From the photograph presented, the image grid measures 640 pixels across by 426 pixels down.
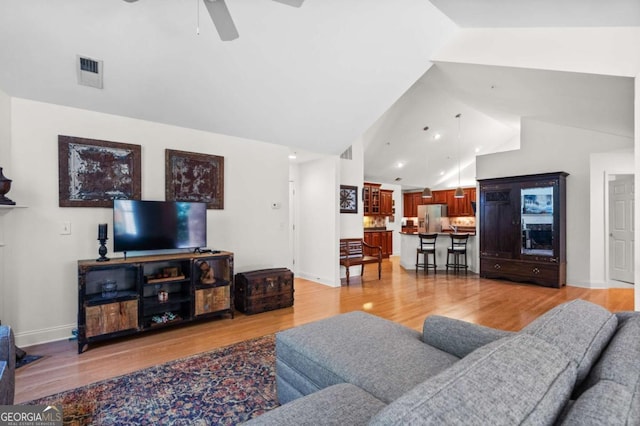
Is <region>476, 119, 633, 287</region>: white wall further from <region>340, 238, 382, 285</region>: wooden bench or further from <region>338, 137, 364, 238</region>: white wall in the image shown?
<region>340, 238, 382, 285</region>: wooden bench

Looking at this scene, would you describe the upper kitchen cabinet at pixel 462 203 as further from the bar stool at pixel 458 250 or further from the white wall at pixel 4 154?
the white wall at pixel 4 154

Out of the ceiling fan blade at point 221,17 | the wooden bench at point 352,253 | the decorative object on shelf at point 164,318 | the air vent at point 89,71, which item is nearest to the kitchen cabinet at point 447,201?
the wooden bench at point 352,253

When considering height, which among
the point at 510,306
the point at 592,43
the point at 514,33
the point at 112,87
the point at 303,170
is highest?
the point at 514,33

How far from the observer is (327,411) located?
1.06 meters

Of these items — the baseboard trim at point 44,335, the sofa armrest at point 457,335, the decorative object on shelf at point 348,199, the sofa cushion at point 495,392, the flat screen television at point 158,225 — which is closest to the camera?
the sofa cushion at point 495,392

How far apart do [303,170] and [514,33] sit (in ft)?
13.0

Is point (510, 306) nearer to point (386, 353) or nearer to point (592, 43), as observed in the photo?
point (592, 43)

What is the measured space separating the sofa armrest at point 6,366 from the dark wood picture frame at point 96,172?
183 cm

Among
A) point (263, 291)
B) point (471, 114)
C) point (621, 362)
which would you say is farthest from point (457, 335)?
point (471, 114)

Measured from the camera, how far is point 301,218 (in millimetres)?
6281

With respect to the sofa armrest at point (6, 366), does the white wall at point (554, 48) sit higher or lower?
higher

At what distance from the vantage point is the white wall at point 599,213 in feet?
17.9

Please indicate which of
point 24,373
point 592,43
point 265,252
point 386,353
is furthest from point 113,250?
point 592,43

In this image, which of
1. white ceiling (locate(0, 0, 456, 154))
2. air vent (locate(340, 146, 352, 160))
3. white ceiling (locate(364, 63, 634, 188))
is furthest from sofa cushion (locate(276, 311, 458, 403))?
air vent (locate(340, 146, 352, 160))
